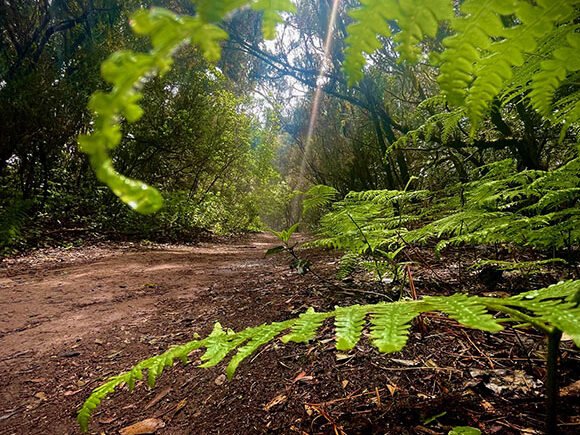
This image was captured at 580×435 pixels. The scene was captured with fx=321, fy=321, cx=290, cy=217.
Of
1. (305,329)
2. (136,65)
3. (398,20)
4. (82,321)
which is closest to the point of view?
(136,65)

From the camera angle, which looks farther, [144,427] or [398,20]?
[144,427]

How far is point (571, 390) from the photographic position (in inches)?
45.5

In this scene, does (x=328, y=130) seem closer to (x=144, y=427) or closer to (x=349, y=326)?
(x=144, y=427)

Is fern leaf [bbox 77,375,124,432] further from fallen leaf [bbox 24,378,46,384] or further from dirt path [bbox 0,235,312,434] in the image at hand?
fallen leaf [bbox 24,378,46,384]

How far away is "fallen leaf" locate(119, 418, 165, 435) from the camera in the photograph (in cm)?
148

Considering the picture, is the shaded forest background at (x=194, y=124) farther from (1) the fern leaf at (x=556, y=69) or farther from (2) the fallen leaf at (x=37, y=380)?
(2) the fallen leaf at (x=37, y=380)

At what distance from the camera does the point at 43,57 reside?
842cm

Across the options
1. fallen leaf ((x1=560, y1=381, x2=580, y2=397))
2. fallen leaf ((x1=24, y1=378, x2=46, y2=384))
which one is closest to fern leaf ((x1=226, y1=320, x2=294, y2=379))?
fallen leaf ((x1=560, y1=381, x2=580, y2=397))

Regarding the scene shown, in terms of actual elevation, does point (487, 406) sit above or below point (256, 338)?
below

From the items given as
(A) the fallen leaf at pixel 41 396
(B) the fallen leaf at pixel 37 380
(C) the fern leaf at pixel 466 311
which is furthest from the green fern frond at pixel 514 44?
(B) the fallen leaf at pixel 37 380

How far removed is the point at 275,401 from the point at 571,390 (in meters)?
1.13

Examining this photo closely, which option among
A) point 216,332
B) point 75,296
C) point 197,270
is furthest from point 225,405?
point 197,270

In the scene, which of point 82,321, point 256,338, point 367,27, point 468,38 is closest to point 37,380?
point 82,321

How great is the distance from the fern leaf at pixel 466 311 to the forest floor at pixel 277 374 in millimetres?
661
